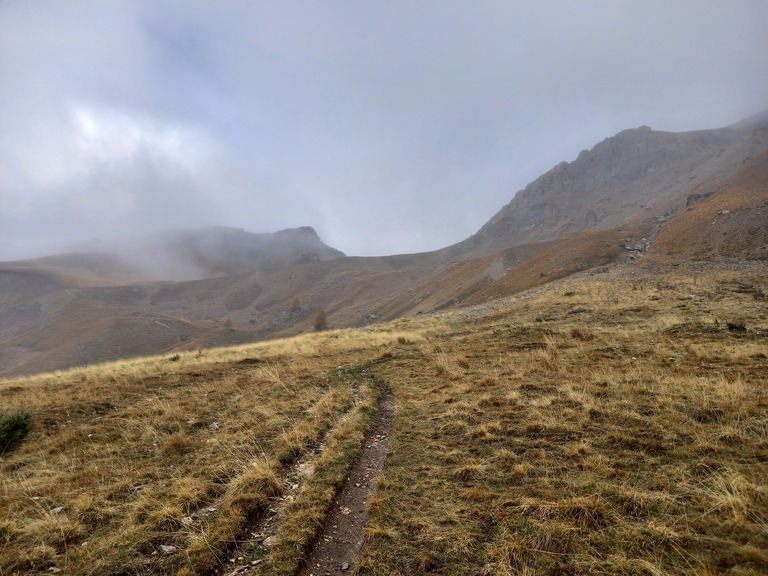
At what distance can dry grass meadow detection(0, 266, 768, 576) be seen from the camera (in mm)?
3814

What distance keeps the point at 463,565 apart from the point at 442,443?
10.1ft

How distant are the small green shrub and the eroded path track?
9108mm

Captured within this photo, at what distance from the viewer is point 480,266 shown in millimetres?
76062

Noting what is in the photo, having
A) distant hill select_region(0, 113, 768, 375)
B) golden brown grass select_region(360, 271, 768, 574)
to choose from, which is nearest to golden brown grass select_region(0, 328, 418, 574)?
golden brown grass select_region(360, 271, 768, 574)

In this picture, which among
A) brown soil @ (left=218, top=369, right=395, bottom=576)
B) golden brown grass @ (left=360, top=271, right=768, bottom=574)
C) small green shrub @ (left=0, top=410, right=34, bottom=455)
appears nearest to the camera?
golden brown grass @ (left=360, top=271, right=768, bottom=574)

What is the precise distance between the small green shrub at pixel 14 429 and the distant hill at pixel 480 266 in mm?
43958

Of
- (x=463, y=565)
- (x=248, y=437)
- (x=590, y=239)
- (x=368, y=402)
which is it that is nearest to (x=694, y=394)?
(x=463, y=565)

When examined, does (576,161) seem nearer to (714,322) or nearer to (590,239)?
(590,239)

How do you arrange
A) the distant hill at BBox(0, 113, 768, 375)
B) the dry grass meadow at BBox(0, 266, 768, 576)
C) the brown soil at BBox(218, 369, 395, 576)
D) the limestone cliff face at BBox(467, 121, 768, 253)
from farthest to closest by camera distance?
the limestone cliff face at BBox(467, 121, 768, 253), the distant hill at BBox(0, 113, 768, 375), the brown soil at BBox(218, 369, 395, 576), the dry grass meadow at BBox(0, 266, 768, 576)

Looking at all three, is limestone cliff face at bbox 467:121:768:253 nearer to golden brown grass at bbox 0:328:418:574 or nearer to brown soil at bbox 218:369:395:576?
golden brown grass at bbox 0:328:418:574

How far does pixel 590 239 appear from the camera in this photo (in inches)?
2227

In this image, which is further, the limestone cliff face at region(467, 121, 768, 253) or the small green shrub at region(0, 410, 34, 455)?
the limestone cliff face at region(467, 121, 768, 253)

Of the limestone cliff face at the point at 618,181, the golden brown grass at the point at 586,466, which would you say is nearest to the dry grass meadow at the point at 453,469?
the golden brown grass at the point at 586,466

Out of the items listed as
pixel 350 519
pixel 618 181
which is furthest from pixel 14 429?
pixel 618 181
